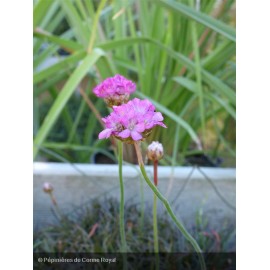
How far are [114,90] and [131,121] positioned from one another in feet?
0.22

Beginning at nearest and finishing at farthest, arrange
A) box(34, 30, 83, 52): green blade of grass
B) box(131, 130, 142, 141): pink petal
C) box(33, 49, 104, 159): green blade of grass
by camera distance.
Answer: box(131, 130, 142, 141): pink petal
box(33, 49, 104, 159): green blade of grass
box(34, 30, 83, 52): green blade of grass

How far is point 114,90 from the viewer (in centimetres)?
47

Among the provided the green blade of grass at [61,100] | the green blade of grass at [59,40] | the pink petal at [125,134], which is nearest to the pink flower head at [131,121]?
the pink petal at [125,134]

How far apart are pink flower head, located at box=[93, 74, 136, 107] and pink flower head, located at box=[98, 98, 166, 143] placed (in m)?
0.05

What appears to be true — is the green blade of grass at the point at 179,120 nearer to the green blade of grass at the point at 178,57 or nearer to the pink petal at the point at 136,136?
the green blade of grass at the point at 178,57

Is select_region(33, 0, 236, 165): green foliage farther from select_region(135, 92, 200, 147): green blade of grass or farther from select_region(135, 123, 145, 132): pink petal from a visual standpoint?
select_region(135, 123, 145, 132): pink petal

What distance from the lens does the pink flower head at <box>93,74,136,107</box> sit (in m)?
0.47

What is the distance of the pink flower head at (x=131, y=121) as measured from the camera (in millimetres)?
409

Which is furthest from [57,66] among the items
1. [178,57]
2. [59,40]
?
[178,57]

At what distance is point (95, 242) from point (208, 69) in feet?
1.03

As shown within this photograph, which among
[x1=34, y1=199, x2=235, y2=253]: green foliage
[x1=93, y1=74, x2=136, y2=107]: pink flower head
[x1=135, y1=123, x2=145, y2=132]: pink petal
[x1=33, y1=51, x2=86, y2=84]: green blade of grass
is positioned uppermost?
[x1=33, y1=51, x2=86, y2=84]: green blade of grass

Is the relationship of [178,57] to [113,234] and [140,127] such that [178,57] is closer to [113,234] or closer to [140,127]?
→ [113,234]

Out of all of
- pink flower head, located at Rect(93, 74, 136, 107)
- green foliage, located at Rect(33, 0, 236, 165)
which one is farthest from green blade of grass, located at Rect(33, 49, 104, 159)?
pink flower head, located at Rect(93, 74, 136, 107)
